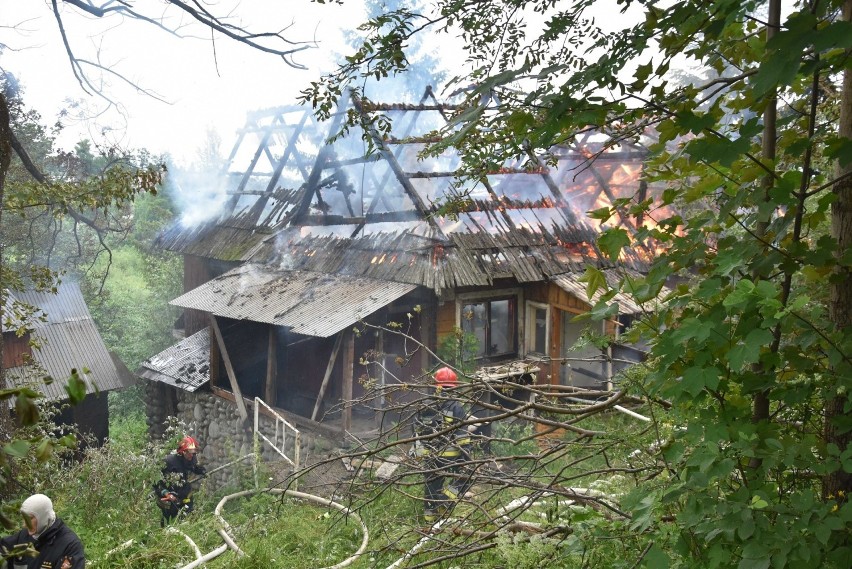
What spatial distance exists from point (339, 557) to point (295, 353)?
772cm

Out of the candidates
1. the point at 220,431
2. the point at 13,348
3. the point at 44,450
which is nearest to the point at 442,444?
the point at 44,450

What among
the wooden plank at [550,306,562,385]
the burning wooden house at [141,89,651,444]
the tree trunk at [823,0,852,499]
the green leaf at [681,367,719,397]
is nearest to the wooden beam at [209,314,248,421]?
the burning wooden house at [141,89,651,444]

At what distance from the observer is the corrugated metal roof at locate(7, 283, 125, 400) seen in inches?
625

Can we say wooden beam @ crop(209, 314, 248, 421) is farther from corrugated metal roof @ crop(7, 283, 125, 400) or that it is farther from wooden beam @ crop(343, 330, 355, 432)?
corrugated metal roof @ crop(7, 283, 125, 400)

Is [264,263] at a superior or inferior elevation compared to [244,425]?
superior

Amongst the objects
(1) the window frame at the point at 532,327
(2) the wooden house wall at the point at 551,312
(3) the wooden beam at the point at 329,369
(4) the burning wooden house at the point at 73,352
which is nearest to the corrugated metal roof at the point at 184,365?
(4) the burning wooden house at the point at 73,352

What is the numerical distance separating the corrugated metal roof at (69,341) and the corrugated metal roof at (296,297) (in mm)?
4060

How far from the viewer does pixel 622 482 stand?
4.90 metres

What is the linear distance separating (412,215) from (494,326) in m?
2.74

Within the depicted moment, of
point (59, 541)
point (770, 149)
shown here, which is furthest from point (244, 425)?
point (770, 149)

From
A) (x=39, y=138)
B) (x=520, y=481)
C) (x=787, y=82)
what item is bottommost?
(x=520, y=481)

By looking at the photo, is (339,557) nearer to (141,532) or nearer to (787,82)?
(141,532)

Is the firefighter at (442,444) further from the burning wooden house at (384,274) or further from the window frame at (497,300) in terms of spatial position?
the window frame at (497,300)

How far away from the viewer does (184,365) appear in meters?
15.5
